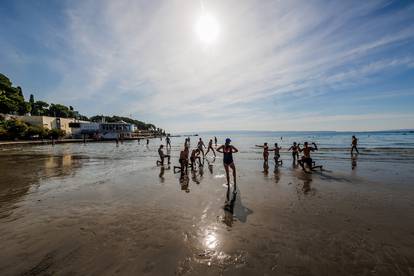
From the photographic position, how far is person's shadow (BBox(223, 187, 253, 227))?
6.07m

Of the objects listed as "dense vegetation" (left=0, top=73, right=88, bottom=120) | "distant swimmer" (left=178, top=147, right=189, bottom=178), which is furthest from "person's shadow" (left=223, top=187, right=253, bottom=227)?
"dense vegetation" (left=0, top=73, right=88, bottom=120)

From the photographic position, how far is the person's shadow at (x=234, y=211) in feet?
19.9

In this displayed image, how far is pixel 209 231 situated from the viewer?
5.35 metres

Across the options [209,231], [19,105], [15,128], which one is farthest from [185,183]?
[19,105]

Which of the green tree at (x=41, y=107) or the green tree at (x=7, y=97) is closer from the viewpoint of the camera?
the green tree at (x=7, y=97)

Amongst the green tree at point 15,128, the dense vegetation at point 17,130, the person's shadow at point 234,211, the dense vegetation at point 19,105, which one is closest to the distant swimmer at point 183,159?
the person's shadow at point 234,211

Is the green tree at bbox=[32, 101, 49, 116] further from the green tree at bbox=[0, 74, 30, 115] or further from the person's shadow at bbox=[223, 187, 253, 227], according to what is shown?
the person's shadow at bbox=[223, 187, 253, 227]

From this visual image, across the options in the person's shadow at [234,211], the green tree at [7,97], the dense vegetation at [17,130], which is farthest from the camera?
the green tree at [7,97]

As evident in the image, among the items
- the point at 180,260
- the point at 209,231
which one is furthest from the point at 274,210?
the point at 180,260

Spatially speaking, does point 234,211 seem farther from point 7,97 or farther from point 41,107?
point 41,107

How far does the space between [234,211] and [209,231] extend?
62.9 inches

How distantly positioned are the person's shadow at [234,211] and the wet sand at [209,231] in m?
0.03

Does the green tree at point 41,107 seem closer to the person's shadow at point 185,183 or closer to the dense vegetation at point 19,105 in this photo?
the dense vegetation at point 19,105

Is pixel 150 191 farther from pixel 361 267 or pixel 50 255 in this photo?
pixel 361 267
